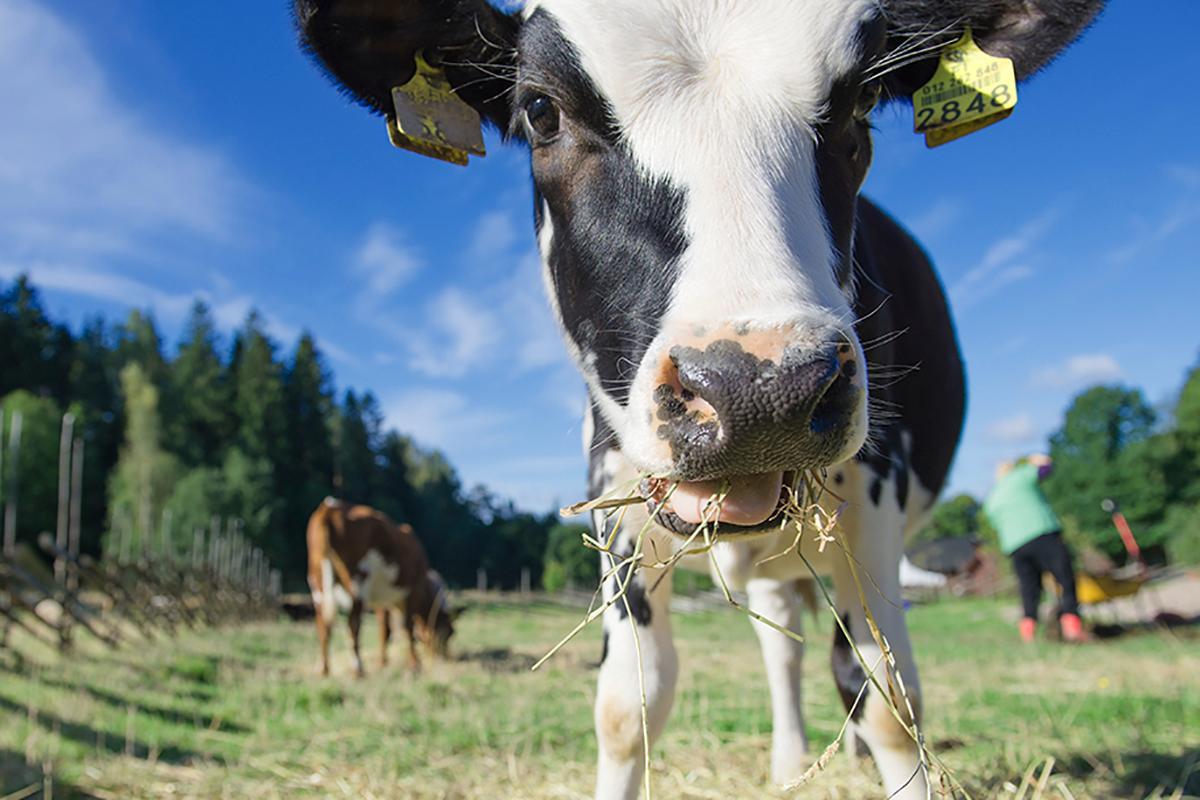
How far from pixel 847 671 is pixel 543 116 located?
65.4 inches

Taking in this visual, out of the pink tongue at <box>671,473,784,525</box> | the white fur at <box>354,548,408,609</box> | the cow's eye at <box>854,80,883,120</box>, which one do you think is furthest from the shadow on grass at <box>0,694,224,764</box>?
the white fur at <box>354,548,408,609</box>

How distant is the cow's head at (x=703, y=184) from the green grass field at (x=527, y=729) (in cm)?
160

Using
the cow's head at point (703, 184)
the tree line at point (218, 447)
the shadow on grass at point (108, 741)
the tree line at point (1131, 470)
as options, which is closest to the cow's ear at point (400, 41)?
the cow's head at point (703, 184)

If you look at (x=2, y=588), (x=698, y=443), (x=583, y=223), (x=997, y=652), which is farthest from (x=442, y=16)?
(x=2, y=588)

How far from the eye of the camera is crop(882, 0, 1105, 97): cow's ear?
232 cm

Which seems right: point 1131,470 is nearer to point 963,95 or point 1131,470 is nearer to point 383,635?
point 383,635

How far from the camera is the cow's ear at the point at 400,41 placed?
2.26m

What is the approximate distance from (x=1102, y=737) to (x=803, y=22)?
3.39m

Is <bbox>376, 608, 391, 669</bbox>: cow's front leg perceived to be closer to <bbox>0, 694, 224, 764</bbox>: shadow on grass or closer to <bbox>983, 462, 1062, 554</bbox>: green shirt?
<bbox>0, 694, 224, 764</bbox>: shadow on grass

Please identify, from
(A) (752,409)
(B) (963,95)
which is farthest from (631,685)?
(B) (963,95)

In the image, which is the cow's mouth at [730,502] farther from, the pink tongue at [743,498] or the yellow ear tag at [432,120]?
the yellow ear tag at [432,120]

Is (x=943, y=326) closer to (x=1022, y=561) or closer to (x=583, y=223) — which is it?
(x=583, y=223)

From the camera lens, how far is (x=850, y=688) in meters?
2.25

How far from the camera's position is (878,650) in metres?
2.19
